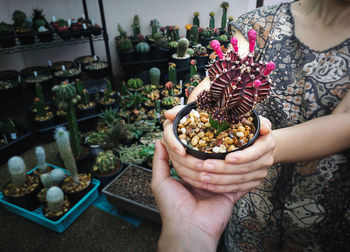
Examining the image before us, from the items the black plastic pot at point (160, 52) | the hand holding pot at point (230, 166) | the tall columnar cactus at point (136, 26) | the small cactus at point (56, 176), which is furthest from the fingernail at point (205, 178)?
the tall columnar cactus at point (136, 26)

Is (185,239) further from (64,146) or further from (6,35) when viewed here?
(6,35)

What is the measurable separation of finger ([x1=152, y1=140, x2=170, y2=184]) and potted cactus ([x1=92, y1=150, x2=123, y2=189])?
3.77 ft

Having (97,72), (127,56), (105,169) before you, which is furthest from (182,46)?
(105,169)

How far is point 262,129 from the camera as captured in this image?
0.59m

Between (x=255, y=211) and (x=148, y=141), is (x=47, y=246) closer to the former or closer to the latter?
(x=148, y=141)

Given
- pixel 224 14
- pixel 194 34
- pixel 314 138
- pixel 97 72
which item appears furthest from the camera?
pixel 224 14

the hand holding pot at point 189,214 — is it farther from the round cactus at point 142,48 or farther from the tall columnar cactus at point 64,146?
the round cactus at point 142,48

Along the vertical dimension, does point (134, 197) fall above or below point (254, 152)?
below

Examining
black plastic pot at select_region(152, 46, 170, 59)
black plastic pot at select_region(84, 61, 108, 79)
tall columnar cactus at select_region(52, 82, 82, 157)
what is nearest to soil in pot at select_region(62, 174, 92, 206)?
tall columnar cactus at select_region(52, 82, 82, 157)

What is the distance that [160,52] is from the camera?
116 inches

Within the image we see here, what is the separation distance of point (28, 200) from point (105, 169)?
1.66 feet

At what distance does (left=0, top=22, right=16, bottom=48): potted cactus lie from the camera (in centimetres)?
248

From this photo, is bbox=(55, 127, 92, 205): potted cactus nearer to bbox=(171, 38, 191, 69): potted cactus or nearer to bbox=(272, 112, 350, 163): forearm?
bbox=(272, 112, 350, 163): forearm

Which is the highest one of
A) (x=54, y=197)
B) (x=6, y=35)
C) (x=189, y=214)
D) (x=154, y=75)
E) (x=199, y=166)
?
(x=6, y=35)
